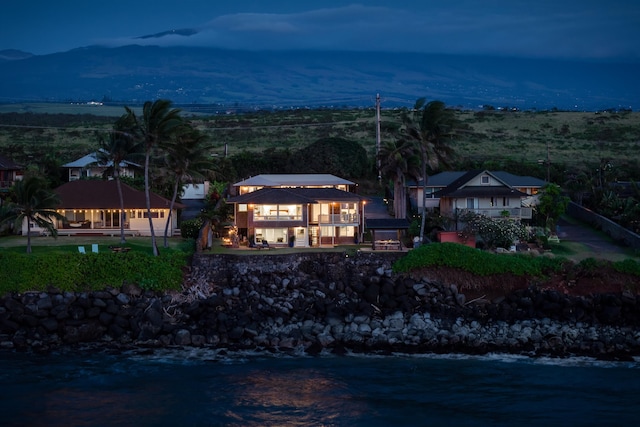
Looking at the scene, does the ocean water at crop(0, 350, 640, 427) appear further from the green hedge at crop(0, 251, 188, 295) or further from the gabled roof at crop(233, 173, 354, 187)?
the gabled roof at crop(233, 173, 354, 187)

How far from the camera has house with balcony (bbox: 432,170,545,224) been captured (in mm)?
46938

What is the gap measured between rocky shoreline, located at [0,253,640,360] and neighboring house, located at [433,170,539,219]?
8.98 m

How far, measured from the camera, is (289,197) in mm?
44375

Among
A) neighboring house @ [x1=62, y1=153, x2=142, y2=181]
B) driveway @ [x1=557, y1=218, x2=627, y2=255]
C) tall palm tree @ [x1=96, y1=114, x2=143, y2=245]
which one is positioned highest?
tall palm tree @ [x1=96, y1=114, x2=143, y2=245]

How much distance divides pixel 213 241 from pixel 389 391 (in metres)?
19.0

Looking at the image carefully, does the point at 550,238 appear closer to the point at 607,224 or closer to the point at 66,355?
the point at 607,224

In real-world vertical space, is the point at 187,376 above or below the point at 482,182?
below

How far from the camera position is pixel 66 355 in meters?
32.2

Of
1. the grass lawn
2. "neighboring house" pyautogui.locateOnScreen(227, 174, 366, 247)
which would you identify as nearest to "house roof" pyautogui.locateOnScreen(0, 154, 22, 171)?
the grass lawn

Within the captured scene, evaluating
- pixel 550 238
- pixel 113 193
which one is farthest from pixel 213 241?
pixel 550 238


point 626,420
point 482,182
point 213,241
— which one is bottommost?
point 626,420

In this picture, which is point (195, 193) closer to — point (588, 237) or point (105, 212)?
point (105, 212)

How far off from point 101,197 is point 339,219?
14.4m

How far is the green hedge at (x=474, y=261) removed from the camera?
1551 inches
